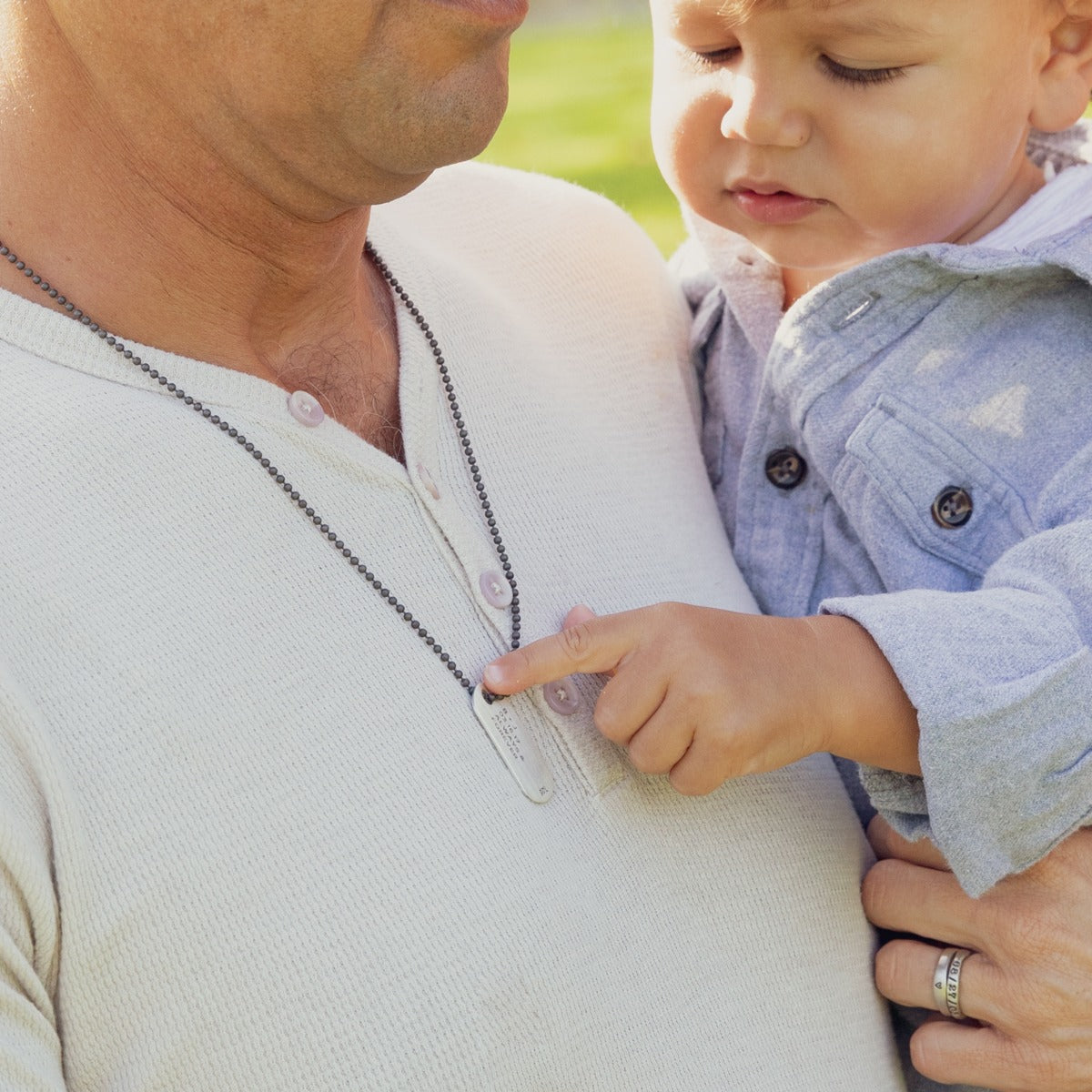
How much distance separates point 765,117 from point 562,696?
32.2 inches

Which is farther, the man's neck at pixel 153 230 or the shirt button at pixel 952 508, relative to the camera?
the shirt button at pixel 952 508

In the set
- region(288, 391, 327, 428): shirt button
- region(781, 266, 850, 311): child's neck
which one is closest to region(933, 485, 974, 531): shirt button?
region(781, 266, 850, 311): child's neck

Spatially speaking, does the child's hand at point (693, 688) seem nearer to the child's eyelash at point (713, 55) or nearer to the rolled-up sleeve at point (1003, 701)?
the rolled-up sleeve at point (1003, 701)

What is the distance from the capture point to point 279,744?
4.53 feet

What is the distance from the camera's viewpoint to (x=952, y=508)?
181 centimetres

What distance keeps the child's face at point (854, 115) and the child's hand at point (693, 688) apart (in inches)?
25.7

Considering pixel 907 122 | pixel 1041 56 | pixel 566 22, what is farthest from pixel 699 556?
pixel 566 22

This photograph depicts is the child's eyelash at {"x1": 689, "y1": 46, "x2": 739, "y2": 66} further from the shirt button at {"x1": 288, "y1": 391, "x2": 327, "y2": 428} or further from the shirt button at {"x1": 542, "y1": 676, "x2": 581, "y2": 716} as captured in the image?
the shirt button at {"x1": 542, "y1": 676, "x2": 581, "y2": 716}

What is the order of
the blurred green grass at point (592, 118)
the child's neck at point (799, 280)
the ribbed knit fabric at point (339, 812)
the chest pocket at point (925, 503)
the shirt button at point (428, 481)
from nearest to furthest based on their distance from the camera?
the ribbed knit fabric at point (339, 812) → the shirt button at point (428, 481) → the chest pocket at point (925, 503) → the child's neck at point (799, 280) → the blurred green grass at point (592, 118)

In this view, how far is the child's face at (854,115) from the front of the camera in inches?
72.4

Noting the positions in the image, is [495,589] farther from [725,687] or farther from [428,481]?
[725,687]

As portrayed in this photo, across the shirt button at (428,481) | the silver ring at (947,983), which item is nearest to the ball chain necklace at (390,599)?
the shirt button at (428,481)

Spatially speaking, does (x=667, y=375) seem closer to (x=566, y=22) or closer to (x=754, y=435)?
(x=754, y=435)

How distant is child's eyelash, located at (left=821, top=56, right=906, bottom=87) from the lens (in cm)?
186
